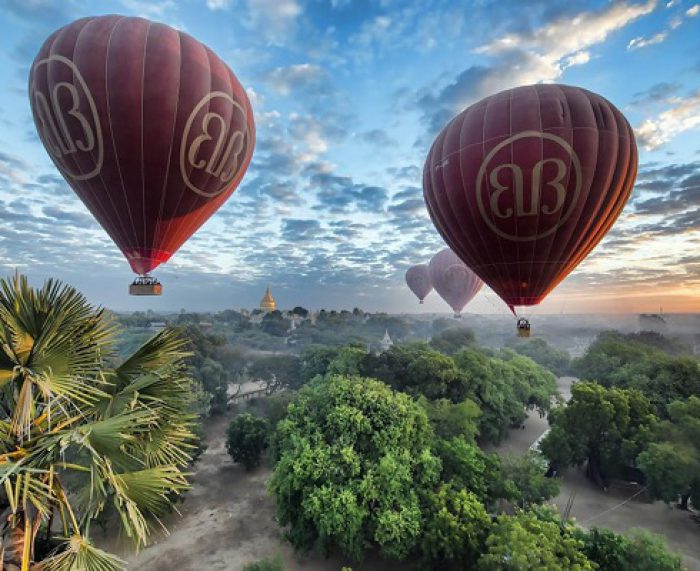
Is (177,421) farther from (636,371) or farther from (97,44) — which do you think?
(636,371)

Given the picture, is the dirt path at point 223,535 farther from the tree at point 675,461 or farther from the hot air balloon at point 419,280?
the hot air balloon at point 419,280

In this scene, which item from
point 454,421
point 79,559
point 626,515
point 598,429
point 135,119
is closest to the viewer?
point 79,559

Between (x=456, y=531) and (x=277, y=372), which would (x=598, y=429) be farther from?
(x=277, y=372)

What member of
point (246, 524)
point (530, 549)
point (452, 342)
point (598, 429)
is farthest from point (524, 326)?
point (452, 342)

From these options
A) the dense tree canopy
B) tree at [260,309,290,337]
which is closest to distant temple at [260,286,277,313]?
tree at [260,309,290,337]

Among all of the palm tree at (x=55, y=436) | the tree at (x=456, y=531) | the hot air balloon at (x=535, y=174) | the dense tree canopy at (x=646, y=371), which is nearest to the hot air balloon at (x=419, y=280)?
the dense tree canopy at (x=646, y=371)
